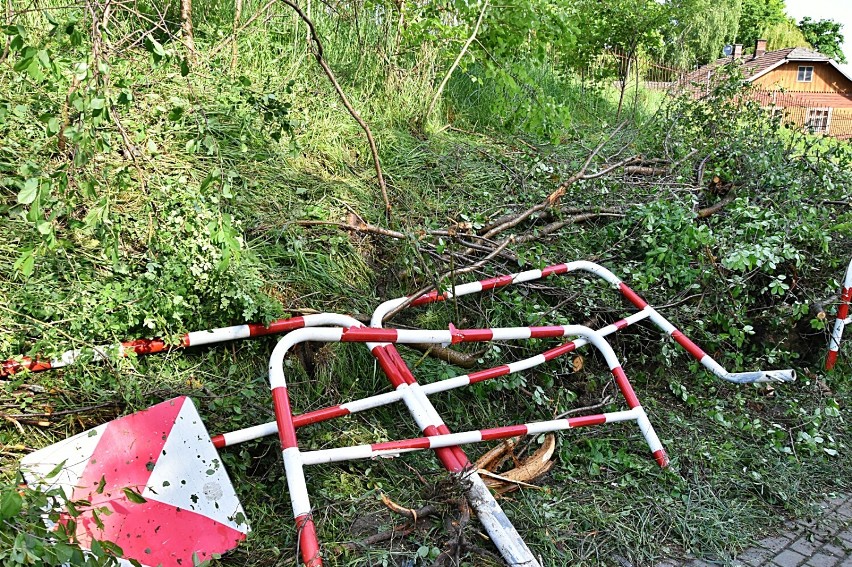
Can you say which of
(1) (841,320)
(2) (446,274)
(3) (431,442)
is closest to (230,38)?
(2) (446,274)

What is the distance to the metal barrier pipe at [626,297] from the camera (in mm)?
4152

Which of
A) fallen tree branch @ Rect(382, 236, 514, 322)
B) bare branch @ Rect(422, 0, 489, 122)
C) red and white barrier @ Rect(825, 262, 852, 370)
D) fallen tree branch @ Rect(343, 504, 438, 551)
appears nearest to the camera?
fallen tree branch @ Rect(343, 504, 438, 551)

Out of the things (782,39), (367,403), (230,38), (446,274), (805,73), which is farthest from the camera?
(782,39)

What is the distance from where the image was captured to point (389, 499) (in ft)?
10.2

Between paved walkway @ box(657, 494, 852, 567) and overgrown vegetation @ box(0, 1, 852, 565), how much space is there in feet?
0.27

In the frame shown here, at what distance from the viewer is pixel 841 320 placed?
4930 mm

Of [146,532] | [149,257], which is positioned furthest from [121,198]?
[146,532]

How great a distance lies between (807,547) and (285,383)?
2625 millimetres

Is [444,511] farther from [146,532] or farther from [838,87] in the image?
[838,87]

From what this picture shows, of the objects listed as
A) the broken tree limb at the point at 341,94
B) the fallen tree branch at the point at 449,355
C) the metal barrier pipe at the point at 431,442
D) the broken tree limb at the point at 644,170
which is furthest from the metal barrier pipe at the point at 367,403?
the broken tree limb at the point at 644,170

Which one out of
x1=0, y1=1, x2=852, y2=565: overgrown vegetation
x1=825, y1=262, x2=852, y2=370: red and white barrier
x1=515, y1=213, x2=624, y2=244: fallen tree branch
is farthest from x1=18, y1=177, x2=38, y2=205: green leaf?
x1=825, y1=262, x2=852, y2=370: red and white barrier

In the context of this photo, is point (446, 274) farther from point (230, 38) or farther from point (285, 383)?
point (230, 38)

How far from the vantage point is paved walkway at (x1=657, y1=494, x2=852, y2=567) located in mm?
3188

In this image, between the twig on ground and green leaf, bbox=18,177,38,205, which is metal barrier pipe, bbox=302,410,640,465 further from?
green leaf, bbox=18,177,38,205
